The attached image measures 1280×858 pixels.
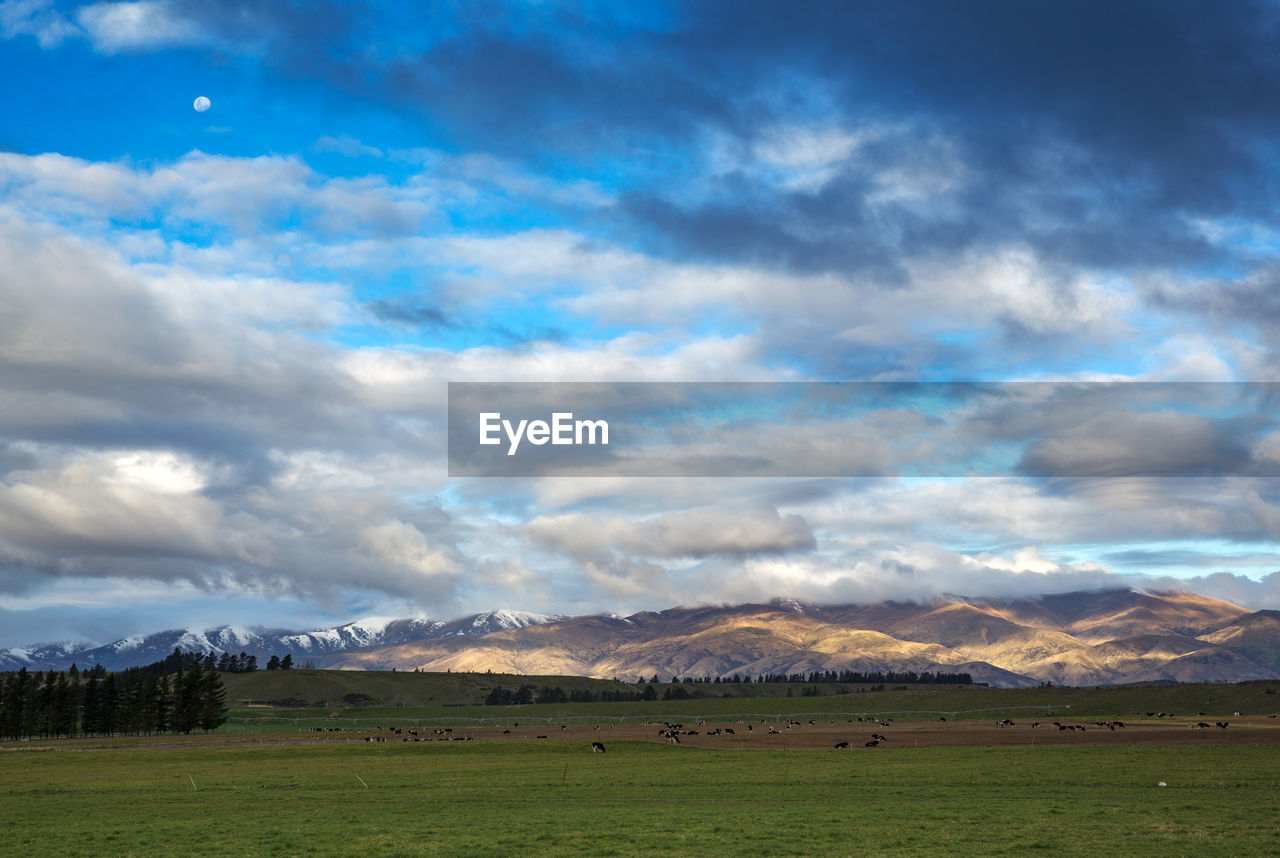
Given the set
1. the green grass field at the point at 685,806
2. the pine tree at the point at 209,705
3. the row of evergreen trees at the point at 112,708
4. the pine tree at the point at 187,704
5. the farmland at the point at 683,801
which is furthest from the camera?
the pine tree at the point at 209,705

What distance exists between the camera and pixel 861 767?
70.5 meters

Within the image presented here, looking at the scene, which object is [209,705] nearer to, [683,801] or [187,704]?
[187,704]

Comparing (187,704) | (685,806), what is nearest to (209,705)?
(187,704)

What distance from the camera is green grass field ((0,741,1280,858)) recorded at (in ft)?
114

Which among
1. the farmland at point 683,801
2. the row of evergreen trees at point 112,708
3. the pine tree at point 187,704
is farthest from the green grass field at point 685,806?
the row of evergreen trees at point 112,708

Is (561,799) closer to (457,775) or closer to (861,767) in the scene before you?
(457,775)

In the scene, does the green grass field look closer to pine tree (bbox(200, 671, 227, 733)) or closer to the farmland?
the farmland

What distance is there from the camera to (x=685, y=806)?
157 feet

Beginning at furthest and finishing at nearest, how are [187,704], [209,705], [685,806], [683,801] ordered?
[209,705] < [187,704] < [683,801] < [685,806]

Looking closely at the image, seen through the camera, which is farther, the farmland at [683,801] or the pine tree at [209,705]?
the pine tree at [209,705]

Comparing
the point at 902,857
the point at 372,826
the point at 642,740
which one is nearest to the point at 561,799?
the point at 372,826

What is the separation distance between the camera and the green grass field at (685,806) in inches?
1366

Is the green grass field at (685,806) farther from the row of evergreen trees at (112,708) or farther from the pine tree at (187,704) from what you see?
the row of evergreen trees at (112,708)

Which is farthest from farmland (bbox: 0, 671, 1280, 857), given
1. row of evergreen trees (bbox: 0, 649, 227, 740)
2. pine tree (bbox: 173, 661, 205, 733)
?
row of evergreen trees (bbox: 0, 649, 227, 740)
